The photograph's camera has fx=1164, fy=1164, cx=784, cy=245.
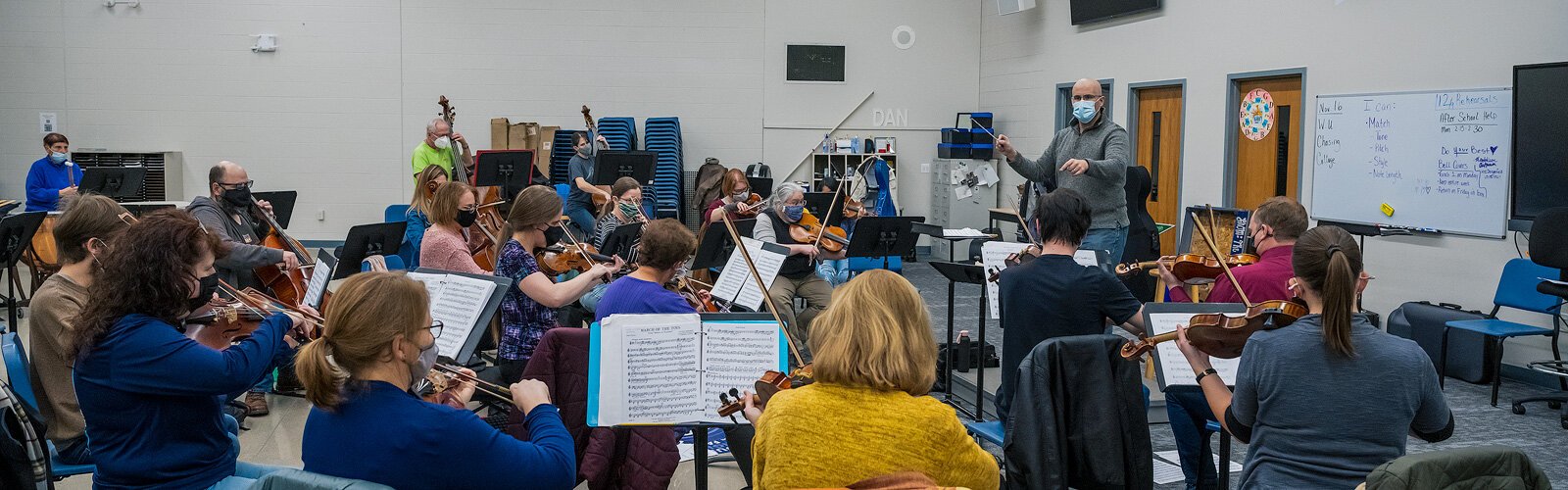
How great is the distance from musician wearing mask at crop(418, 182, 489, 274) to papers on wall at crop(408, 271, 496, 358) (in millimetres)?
1308

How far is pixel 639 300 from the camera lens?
3.43 meters

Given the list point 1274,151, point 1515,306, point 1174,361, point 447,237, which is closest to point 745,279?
point 447,237

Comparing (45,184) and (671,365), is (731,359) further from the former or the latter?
(45,184)

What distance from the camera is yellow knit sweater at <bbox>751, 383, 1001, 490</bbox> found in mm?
2158

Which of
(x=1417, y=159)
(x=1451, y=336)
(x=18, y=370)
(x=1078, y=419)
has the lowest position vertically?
(x=1451, y=336)

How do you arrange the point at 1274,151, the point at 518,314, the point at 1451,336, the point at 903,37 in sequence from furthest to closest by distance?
the point at 903,37 → the point at 1274,151 → the point at 1451,336 → the point at 518,314

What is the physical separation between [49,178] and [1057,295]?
866 cm

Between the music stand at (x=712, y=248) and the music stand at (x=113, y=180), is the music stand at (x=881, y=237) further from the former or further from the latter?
the music stand at (x=113, y=180)

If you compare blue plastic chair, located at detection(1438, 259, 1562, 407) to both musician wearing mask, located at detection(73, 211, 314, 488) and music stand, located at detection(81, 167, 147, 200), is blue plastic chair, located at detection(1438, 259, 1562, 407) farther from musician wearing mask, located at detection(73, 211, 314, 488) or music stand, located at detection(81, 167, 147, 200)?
music stand, located at detection(81, 167, 147, 200)

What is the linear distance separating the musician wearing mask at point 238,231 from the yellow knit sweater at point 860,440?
11.9 ft

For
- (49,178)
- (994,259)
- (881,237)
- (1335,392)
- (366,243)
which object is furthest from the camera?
(49,178)

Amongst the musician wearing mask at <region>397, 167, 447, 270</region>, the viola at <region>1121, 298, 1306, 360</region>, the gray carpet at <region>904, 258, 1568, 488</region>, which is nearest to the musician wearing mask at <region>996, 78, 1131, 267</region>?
the gray carpet at <region>904, 258, 1568, 488</region>

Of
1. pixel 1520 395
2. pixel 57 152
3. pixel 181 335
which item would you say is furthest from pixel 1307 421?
pixel 57 152

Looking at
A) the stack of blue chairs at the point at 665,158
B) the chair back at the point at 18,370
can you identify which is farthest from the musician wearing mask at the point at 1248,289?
the stack of blue chairs at the point at 665,158
